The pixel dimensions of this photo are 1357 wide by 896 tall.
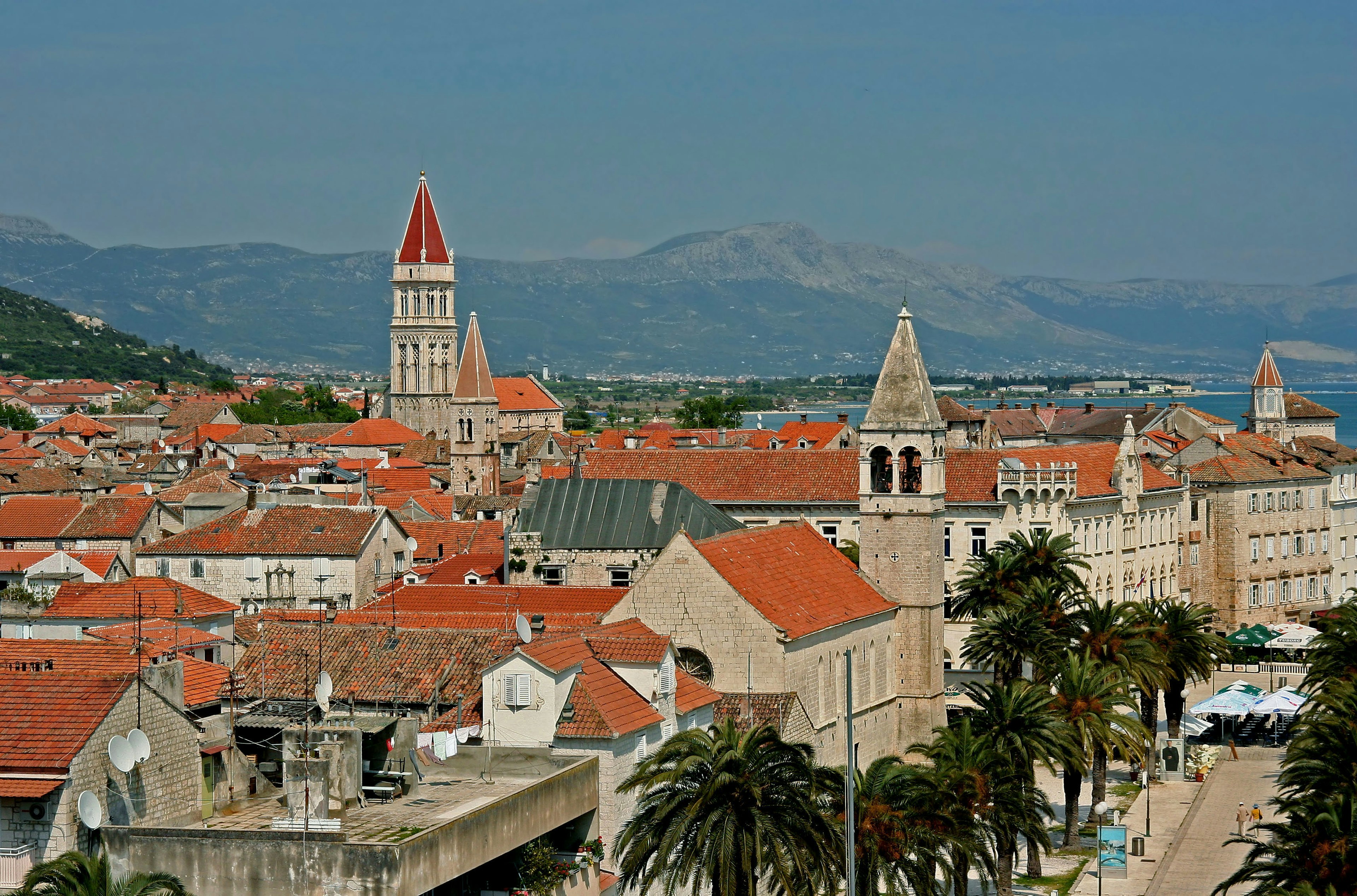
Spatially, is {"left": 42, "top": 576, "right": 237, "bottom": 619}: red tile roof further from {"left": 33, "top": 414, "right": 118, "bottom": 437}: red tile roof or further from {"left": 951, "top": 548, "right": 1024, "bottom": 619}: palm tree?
{"left": 33, "top": 414, "right": 118, "bottom": 437}: red tile roof

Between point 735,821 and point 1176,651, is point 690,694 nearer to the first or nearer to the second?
point 735,821

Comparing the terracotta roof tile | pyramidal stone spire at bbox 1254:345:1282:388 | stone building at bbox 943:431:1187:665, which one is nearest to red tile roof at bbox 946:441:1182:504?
stone building at bbox 943:431:1187:665

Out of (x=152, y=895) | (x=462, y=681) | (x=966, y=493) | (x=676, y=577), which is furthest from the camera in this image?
(x=966, y=493)

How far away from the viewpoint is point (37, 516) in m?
94.5

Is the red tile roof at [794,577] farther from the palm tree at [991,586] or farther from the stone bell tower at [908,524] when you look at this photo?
the palm tree at [991,586]

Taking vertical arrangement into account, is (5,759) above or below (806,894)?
above

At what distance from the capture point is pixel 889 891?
39.3m

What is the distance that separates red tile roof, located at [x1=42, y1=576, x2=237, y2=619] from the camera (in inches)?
2520

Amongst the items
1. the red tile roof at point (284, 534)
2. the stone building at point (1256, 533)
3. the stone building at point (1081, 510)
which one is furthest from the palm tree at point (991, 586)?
the stone building at point (1256, 533)

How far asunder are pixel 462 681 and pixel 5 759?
56.2 feet

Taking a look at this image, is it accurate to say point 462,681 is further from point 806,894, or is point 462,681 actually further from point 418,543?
point 418,543

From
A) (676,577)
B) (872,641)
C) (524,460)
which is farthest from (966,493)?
(524,460)

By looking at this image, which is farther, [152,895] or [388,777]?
[388,777]

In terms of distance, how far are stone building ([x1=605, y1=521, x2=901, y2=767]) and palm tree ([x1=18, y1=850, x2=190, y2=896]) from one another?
2432cm
